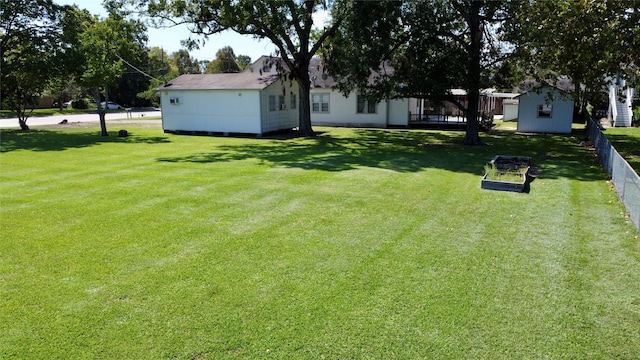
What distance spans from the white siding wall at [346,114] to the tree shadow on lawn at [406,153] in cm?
601

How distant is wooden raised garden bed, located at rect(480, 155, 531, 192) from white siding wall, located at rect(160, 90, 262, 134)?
1357cm

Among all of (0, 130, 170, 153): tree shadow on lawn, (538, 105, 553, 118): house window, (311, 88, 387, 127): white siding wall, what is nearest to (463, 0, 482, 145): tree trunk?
(538, 105, 553, 118): house window

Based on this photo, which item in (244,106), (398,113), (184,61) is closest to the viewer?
(244,106)

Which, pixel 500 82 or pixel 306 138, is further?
pixel 306 138

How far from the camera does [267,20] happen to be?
19.4m

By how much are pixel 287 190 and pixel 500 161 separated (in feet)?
24.2

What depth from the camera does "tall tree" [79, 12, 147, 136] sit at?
22609 millimetres

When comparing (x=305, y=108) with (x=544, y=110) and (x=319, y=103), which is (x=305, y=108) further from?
(x=544, y=110)

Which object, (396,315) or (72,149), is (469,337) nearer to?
(396,315)

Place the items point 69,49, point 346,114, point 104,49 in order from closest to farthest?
point 104,49 → point 69,49 → point 346,114

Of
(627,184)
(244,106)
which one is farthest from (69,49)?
(627,184)

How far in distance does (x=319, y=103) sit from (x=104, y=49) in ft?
44.1

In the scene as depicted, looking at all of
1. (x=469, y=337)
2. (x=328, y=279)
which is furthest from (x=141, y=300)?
(x=469, y=337)

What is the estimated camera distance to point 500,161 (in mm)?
13883
